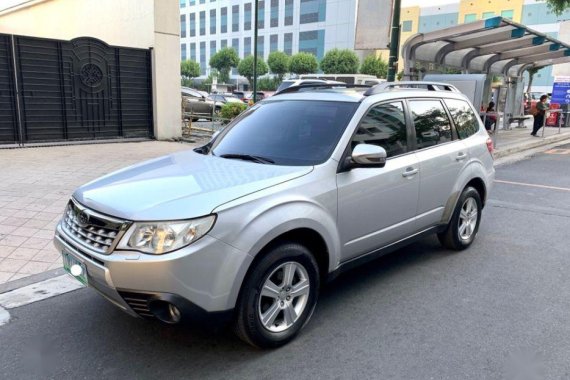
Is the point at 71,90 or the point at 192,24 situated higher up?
the point at 192,24

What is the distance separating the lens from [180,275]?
8.71ft

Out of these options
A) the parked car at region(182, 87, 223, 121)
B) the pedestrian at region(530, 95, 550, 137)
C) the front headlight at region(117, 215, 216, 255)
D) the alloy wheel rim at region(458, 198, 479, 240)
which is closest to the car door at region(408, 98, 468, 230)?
the alloy wheel rim at region(458, 198, 479, 240)

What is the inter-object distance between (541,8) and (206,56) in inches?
2109

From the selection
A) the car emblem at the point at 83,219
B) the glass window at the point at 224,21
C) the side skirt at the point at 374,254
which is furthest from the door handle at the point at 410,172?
the glass window at the point at 224,21

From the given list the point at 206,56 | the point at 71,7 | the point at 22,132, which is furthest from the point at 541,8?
the point at 22,132

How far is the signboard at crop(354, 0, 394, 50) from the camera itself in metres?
9.51

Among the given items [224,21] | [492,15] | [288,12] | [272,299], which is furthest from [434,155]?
[224,21]

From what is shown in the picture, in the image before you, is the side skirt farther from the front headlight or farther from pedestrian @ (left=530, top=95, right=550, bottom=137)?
pedestrian @ (left=530, top=95, right=550, bottom=137)

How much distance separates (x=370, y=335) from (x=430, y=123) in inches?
87.0

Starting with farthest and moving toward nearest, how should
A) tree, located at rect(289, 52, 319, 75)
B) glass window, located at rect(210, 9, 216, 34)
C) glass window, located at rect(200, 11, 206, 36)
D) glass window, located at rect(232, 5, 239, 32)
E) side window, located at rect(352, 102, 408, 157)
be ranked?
glass window, located at rect(200, 11, 206, 36), glass window, located at rect(210, 9, 216, 34), glass window, located at rect(232, 5, 239, 32), tree, located at rect(289, 52, 319, 75), side window, located at rect(352, 102, 408, 157)

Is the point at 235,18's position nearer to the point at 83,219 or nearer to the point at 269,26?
the point at 269,26

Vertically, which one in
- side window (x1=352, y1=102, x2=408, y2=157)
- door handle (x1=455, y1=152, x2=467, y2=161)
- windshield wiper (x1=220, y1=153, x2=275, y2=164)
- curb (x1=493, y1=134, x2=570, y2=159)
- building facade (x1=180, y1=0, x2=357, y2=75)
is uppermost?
building facade (x1=180, y1=0, x2=357, y2=75)

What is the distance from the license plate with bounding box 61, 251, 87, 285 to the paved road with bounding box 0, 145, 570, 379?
52 centimetres

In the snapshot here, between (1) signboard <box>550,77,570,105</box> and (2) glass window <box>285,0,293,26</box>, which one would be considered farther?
(2) glass window <box>285,0,293,26</box>
